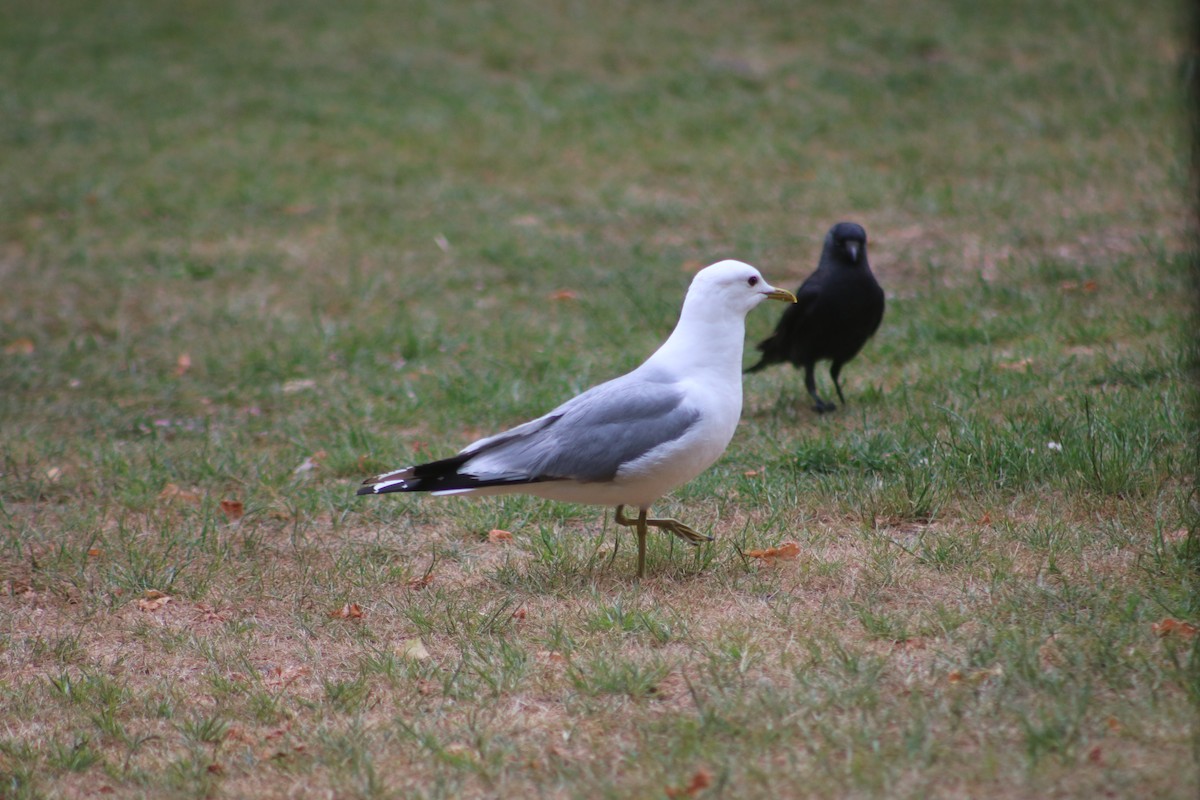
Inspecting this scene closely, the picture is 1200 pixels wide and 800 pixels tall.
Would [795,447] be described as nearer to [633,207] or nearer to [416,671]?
[416,671]

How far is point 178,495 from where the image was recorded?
17.9 feet

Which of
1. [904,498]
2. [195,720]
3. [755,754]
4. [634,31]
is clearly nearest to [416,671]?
[195,720]

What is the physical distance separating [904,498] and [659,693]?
1.60m

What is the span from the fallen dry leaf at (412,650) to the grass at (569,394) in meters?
0.01

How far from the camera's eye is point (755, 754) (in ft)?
10.1

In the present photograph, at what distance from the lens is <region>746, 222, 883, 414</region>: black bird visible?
19.9 ft

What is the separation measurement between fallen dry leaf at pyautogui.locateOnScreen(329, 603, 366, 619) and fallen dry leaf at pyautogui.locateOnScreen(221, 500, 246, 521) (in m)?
1.18

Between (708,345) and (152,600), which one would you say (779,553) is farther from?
(152,600)

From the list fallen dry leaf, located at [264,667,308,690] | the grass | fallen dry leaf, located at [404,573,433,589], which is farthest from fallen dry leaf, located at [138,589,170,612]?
fallen dry leaf, located at [404,573,433,589]

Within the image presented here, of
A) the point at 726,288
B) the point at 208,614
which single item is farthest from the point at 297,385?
the point at 726,288

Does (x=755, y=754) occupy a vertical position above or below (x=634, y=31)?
below

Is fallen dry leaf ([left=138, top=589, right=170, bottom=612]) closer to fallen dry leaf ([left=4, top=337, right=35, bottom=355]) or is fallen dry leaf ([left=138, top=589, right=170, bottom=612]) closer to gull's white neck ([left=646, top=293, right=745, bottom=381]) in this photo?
gull's white neck ([left=646, top=293, right=745, bottom=381])

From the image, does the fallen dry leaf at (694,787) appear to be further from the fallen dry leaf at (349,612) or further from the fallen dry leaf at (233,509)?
the fallen dry leaf at (233,509)

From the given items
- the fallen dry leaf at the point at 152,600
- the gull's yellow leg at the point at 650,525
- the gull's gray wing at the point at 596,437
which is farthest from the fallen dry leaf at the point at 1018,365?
the fallen dry leaf at the point at 152,600
